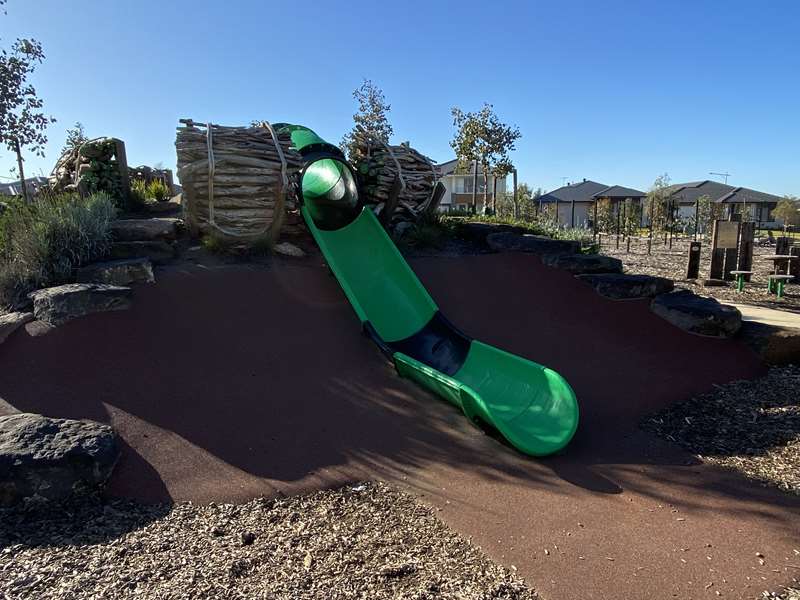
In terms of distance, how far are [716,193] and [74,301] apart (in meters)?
50.6

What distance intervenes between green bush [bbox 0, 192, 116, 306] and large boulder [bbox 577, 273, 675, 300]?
5.81 m

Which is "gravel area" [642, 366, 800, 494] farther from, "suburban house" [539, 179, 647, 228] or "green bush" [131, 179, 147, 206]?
"suburban house" [539, 179, 647, 228]

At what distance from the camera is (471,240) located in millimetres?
8273

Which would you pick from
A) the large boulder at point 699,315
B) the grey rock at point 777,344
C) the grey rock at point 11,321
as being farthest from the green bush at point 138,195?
the grey rock at point 777,344

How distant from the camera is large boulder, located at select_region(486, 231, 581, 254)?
7.50 metres

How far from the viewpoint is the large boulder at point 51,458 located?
2902 millimetres

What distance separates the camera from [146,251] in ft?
19.4

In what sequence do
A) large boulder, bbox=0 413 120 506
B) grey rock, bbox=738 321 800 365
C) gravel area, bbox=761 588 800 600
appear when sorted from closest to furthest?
gravel area, bbox=761 588 800 600, large boulder, bbox=0 413 120 506, grey rock, bbox=738 321 800 365

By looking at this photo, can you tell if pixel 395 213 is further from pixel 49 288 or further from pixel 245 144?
pixel 49 288

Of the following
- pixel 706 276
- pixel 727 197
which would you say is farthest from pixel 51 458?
pixel 727 197

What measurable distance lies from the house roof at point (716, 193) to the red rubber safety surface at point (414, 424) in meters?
38.7

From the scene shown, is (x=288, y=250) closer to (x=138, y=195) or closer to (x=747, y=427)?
(x=138, y=195)

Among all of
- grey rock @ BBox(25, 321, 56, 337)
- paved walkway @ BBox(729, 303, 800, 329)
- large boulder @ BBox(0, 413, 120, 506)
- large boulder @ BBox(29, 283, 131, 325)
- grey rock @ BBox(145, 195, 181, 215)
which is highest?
grey rock @ BBox(145, 195, 181, 215)

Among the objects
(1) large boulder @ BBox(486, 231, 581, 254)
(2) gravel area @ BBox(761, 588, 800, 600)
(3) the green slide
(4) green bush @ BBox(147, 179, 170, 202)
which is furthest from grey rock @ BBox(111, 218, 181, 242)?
(2) gravel area @ BBox(761, 588, 800, 600)
